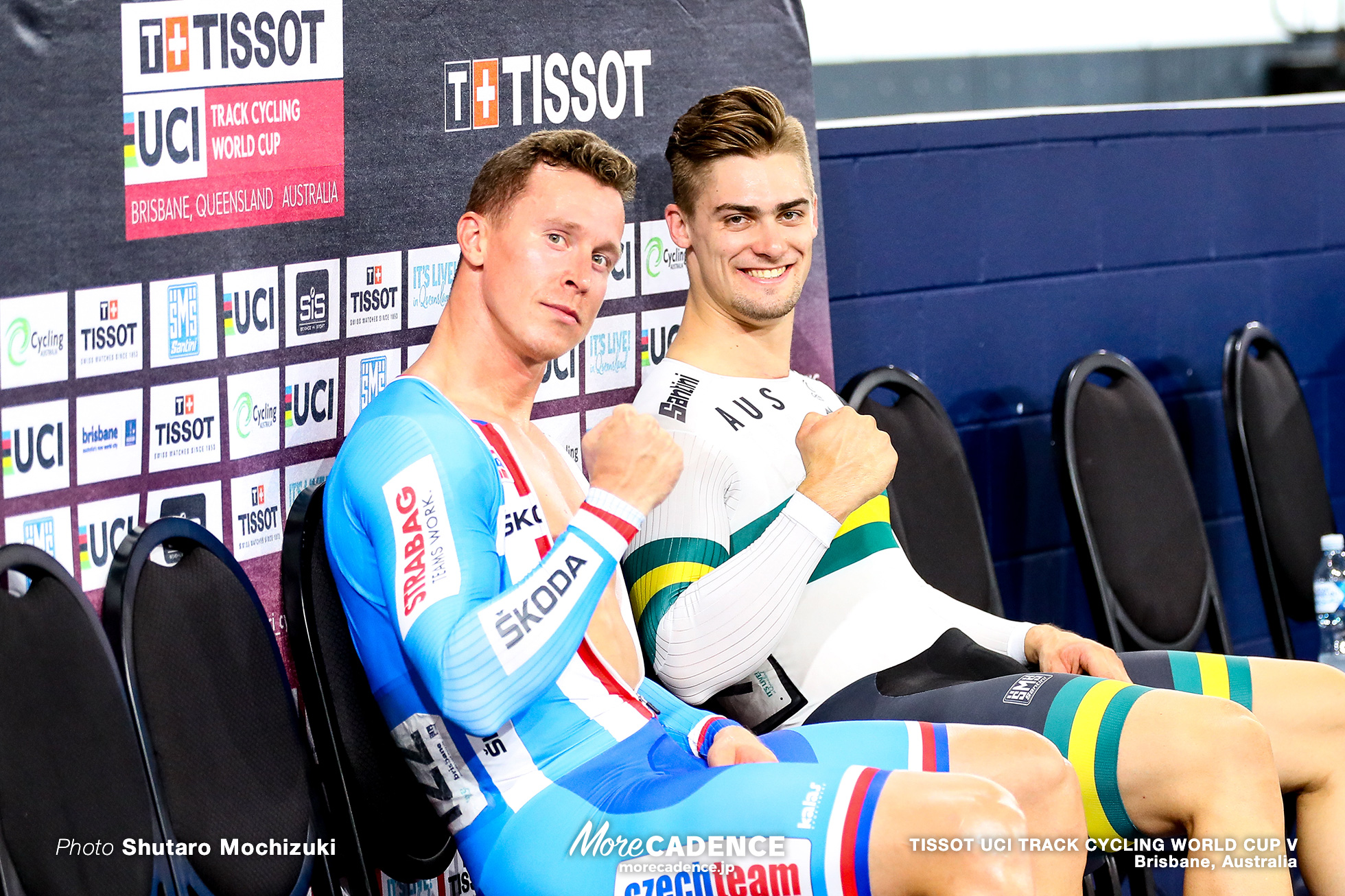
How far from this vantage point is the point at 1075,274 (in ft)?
11.1

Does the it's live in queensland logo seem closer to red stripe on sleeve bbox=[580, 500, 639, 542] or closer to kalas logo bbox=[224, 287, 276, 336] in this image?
kalas logo bbox=[224, 287, 276, 336]

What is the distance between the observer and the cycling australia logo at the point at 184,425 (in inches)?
72.5

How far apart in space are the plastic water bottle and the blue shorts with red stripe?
1762mm

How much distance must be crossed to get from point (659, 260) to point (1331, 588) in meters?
1.73

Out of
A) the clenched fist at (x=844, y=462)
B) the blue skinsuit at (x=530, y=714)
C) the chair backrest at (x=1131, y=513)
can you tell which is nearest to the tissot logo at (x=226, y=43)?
the blue skinsuit at (x=530, y=714)

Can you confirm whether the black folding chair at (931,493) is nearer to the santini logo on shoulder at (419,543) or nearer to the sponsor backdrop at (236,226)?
the sponsor backdrop at (236,226)

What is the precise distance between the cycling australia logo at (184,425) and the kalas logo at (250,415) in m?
0.03

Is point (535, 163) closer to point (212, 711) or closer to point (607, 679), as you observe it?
point (607, 679)

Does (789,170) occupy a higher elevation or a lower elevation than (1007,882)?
higher

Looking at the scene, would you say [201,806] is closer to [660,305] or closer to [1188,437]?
[660,305]

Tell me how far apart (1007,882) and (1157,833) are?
19.4 inches

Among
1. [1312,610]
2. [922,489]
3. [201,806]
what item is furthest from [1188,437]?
[201,806]

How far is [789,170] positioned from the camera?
233 centimetres

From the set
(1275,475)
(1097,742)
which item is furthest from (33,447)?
(1275,475)
